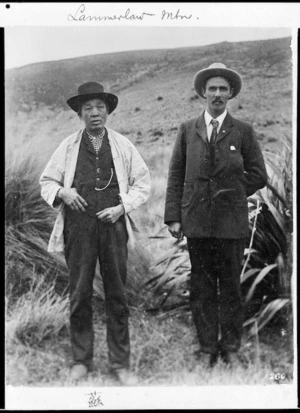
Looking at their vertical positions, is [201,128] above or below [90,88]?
below

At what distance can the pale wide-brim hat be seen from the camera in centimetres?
525

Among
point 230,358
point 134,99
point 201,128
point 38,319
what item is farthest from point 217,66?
point 38,319

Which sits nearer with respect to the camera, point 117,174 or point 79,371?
point 117,174

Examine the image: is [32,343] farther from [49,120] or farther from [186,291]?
[49,120]

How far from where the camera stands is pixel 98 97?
531cm

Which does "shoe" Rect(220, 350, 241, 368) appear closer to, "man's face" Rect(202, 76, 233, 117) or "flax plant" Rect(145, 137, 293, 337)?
"flax plant" Rect(145, 137, 293, 337)

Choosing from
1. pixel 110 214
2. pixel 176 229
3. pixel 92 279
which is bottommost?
pixel 92 279

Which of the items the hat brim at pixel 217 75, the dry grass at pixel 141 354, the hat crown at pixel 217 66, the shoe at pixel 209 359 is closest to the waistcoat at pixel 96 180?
the dry grass at pixel 141 354

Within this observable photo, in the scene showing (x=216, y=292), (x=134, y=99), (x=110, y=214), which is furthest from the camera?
(x=134, y=99)

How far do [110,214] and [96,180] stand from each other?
1.05 feet

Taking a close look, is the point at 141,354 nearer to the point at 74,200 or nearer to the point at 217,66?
the point at 74,200

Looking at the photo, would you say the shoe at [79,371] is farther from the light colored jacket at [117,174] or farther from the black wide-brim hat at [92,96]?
the black wide-brim hat at [92,96]

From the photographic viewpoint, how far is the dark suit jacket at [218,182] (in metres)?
5.16

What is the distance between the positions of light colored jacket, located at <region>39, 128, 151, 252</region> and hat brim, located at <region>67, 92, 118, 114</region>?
0.23 m
